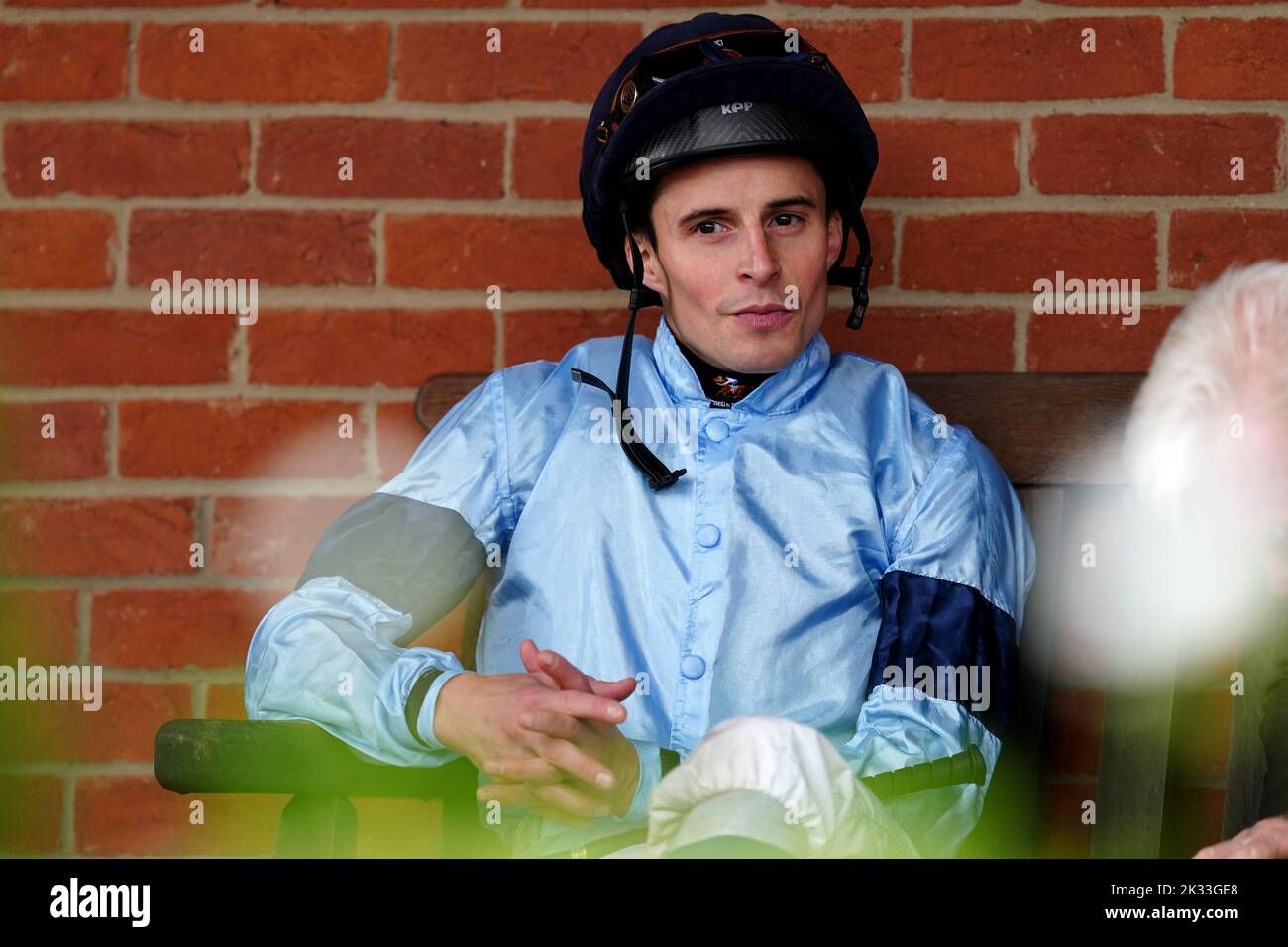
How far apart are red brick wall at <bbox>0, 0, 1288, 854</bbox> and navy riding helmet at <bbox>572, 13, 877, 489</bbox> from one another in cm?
24

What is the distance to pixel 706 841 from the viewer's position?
862mm

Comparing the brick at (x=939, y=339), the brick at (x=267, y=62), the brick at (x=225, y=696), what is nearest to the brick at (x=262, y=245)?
the brick at (x=267, y=62)

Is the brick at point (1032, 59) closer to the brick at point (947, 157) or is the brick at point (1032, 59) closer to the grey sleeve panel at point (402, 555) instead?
the brick at point (947, 157)

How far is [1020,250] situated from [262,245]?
897 mm

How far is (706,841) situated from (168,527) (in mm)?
943

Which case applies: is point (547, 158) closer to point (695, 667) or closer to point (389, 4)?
point (389, 4)

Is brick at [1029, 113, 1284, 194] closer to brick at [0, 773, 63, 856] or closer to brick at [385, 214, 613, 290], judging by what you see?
brick at [385, 214, 613, 290]

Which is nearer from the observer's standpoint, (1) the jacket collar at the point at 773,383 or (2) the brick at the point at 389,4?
(1) the jacket collar at the point at 773,383

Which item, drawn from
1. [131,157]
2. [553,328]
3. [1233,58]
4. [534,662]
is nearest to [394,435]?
[553,328]

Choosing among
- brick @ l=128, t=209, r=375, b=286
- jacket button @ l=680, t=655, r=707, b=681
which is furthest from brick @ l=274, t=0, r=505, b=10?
jacket button @ l=680, t=655, r=707, b=681

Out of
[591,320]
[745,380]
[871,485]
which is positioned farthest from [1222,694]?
[591,320]

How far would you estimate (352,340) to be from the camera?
1.54 metres

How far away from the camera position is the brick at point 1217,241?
150cm

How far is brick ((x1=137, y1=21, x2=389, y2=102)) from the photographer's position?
5.03ft
